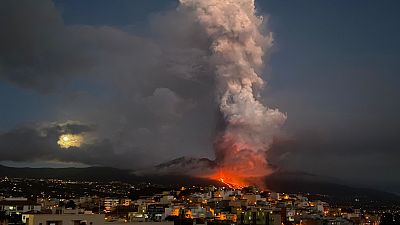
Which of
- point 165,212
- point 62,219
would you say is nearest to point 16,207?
point 62,219

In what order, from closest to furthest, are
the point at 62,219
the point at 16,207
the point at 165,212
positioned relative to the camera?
the point at 62,219 → the point at 16,207 → the point at 165,212

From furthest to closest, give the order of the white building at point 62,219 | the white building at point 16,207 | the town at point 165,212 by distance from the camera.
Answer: the white building at point 16,207 → the town at point 165,212 → the white building at point 62,219

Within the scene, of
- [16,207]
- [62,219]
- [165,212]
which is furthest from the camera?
[165,212]

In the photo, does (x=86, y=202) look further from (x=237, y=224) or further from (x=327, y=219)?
(x=327, y=219)

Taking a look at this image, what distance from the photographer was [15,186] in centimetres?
10294

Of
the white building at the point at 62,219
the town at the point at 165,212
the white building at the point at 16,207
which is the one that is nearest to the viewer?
the white building at the point at 62,219

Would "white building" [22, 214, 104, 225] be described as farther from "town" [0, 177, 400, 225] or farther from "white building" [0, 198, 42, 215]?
"white building" [0, 198, 42, 215]

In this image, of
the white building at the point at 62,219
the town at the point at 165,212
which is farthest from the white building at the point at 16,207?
the white building at the point at 62,219

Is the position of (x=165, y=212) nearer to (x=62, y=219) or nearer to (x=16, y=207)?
(x=16, y=207)

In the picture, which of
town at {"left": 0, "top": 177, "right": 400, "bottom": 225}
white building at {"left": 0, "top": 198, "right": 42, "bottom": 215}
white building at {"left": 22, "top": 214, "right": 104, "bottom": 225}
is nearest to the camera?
white building at {"left": 22, "top": 214, "right": 104, "bottom": 225}

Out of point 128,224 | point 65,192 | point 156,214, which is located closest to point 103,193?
point 65,192

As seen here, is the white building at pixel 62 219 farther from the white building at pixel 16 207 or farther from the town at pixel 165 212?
the white building at pixel 16 207

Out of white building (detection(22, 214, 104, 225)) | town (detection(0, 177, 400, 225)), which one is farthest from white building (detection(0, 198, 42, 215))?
white building (detection(22, 214, 104, 225))

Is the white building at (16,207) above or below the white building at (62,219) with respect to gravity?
above
